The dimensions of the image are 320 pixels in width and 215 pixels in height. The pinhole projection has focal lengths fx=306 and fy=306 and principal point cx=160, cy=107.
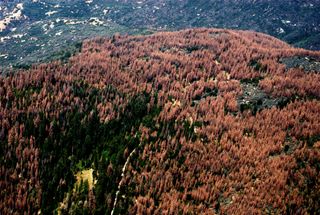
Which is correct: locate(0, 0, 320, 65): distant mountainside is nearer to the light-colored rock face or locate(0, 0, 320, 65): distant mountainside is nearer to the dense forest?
the light-colored rock face

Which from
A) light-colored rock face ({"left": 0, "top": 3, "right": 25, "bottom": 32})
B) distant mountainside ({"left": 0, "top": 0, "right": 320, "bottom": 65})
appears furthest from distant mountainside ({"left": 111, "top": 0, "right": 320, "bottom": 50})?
light-colored rock face ({"left": 0, "top": 3, "right": 25, "bottom": 32})

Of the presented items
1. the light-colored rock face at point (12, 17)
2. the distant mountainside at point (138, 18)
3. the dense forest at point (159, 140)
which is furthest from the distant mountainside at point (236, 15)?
the dense forest at point (159, 140)

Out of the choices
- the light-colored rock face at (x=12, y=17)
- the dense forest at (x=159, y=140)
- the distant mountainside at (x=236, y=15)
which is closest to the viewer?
the dense forest at (x=159, y=140)

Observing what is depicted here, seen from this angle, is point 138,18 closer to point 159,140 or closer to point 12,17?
point 12,17

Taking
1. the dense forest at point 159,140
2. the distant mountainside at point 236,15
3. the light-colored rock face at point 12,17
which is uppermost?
the dense forest at point 159,140

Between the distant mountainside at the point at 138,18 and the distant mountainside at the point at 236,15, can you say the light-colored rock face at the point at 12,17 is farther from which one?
the distant mountainside at the point at 236,15

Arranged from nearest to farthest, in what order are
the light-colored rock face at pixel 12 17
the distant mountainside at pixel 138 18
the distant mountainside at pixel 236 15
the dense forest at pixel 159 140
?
the dense forest at pixel 159 140, the distant mountainside at pixel 138 18, the distant mountainside at pixel 236 15, the light-colored rock face at pixel 12 17

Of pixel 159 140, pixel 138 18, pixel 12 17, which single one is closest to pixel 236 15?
pixel 138 18

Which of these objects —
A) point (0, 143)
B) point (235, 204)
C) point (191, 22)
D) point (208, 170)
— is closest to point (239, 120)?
point (208, 170)
